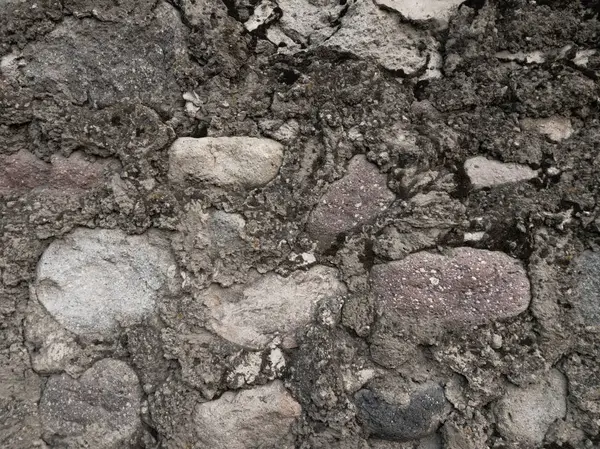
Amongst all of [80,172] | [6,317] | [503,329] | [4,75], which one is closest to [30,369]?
[6,317]

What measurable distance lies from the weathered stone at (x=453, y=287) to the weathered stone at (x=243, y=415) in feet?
0.95

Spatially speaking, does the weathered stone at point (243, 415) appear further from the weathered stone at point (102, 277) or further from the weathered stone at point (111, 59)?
the weathered stone at point (111, 59)

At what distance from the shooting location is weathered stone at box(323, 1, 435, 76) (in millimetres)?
915

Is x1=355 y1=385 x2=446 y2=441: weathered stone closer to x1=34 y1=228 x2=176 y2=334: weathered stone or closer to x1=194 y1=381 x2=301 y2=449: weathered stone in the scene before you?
x1=194 y1=381 x2=301 y2=449: weathered stone

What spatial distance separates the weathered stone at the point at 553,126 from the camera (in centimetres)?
91

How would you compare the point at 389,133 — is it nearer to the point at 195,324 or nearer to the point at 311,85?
the point at 311,85

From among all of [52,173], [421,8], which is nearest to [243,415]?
[52,173]

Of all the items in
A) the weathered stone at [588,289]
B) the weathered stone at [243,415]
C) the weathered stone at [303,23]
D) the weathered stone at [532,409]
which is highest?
the weathered stone at [303,23]

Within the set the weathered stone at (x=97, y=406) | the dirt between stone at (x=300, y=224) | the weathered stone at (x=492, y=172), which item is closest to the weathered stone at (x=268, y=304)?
the dirt between stone at (x=300, y=224)

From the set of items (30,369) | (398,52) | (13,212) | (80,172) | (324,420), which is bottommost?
(30,369)

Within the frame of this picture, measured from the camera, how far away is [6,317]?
3.33 feet

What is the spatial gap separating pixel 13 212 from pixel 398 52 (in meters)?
0.83

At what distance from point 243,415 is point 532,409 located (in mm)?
584

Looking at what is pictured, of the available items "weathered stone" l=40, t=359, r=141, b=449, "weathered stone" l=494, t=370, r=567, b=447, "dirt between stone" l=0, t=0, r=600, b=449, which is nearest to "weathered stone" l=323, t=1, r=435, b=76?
"dirt between stone" l=0, t=0, r=600, b=449
